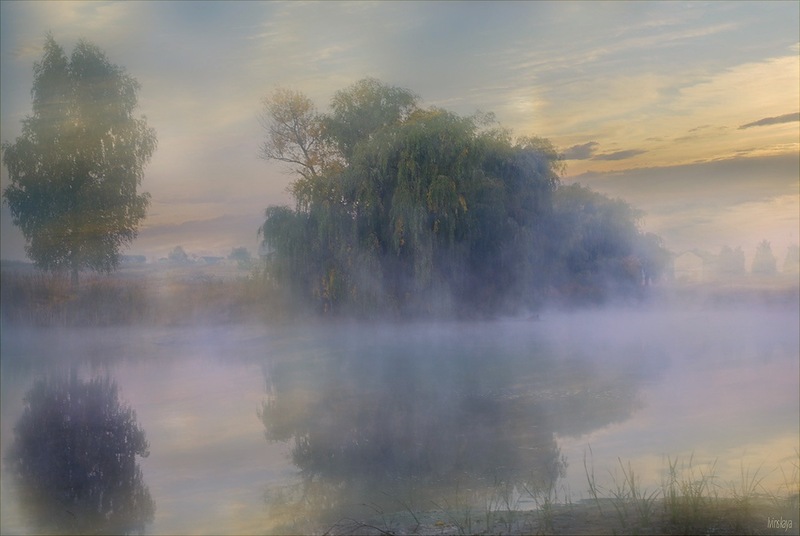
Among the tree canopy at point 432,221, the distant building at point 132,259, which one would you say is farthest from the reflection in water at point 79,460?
the tree canopy at point 432,221

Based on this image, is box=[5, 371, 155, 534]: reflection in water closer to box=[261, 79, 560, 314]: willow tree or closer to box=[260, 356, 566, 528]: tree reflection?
box=[260, 356, 566, 528]: tree reflection

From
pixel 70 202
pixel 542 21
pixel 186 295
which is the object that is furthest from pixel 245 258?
pixel 542 21

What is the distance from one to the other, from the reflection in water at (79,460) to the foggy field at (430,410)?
41 millimetres

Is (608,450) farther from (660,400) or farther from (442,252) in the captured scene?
(442,252)

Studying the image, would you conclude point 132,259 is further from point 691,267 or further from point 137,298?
point 691,267

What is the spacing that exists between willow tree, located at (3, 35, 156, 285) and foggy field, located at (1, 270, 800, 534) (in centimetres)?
47

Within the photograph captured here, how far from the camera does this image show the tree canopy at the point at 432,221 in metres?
7.77

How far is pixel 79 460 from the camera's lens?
18.3ft

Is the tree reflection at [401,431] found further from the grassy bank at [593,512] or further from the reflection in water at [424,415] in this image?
the grassy bank at [593,512]

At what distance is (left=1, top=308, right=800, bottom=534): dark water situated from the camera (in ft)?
15.5

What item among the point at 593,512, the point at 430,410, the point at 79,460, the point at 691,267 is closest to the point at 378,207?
the point at 430,410

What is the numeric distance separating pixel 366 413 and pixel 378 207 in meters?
2.32

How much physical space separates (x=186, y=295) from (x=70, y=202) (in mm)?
1475

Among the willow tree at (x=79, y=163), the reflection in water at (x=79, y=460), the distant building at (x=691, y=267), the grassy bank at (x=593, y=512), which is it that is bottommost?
the grassy bank at (x=593, y=512)
